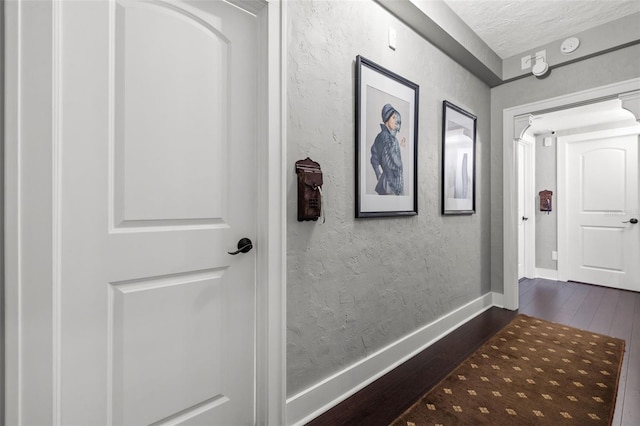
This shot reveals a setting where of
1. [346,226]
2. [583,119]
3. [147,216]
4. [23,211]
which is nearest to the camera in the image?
[23,211]

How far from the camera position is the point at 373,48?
200 cm

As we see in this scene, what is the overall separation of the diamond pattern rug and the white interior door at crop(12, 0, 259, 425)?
1.13 metres

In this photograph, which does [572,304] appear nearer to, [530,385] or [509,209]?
[509,209]

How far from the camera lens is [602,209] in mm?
4328

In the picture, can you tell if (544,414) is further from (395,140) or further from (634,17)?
(634,17)

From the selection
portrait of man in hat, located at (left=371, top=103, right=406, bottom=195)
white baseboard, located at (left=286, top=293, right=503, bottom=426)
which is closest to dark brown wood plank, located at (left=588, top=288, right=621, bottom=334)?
white baseboard, located at (left=286, top=293, right=503, bottom=426)

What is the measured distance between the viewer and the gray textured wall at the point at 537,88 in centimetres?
268

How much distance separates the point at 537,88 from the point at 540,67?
0.22m

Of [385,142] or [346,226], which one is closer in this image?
[346,226]

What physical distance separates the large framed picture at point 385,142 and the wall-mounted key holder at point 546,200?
3.63m

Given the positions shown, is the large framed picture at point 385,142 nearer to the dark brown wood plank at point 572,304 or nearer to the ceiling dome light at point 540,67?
the ceiling dome light at point 540,67

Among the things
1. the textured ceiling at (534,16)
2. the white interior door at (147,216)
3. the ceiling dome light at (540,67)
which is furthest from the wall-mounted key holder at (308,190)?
the ceiling dome light at (540,67)

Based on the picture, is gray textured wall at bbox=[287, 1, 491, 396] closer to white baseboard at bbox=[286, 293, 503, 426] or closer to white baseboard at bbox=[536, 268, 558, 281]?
white baseboard at bbox=[286, 293, 503, 426]

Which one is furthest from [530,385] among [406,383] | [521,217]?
[521,217]
